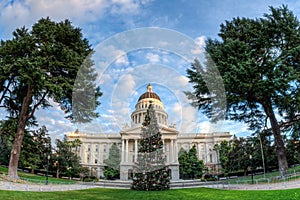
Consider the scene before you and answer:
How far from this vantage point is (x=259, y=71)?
1598cm

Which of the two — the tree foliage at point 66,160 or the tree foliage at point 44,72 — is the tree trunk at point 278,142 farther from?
the tree foliage at point 66,160

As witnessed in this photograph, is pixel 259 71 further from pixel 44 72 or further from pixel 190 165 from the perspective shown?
pixel 190 165

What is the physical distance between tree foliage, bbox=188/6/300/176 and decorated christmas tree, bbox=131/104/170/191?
4.43m

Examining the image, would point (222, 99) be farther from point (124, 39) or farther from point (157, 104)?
point (124, 39)

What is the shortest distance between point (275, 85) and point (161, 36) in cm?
992

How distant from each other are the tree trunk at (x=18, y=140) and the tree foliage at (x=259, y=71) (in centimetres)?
1444

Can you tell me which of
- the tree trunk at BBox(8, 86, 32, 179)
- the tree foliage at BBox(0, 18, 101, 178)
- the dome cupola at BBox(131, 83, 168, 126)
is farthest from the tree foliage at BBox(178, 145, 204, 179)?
the tree trunk at BBox(8, 86, 32, 179)

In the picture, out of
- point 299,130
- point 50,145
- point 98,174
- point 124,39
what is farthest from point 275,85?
point 98,174

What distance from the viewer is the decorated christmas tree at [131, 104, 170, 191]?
54.1 ft

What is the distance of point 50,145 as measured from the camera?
3384 centimetres

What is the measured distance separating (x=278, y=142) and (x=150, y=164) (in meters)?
10.2

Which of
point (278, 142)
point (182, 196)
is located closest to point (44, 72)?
point (182, 196)

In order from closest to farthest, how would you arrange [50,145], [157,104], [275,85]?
[275,85] < [157,104] < [50,145]

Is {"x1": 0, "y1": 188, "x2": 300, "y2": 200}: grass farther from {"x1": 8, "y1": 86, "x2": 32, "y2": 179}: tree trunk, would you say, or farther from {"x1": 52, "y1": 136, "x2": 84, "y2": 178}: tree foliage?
{"x1": 52, "y1": 136, "x2": 84, "y2": 178}: tree foliage
